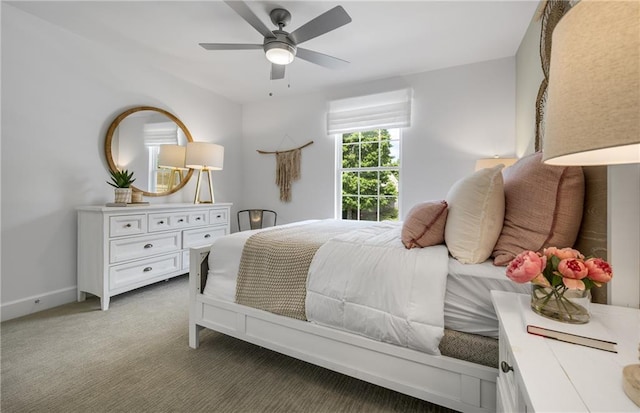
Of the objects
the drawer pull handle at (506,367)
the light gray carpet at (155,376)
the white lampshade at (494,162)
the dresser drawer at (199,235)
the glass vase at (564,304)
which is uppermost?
the white lampshade at (494,162)

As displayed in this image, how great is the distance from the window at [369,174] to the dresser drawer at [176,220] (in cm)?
187

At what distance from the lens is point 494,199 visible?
1280mm

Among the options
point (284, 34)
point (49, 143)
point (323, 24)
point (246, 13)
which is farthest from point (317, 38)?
point (49, 143)

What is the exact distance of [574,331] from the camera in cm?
73

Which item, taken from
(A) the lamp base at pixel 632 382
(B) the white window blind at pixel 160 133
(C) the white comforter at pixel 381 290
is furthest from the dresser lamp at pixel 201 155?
(A) the lamp base at pixel 632 382

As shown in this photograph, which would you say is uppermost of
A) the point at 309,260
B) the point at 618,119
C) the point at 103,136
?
the point at 103,136

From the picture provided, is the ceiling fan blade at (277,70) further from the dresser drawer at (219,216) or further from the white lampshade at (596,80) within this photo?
the white lampshade at (596,80)

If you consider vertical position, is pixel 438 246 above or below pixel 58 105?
below

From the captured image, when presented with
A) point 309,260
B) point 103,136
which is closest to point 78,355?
point 309,260

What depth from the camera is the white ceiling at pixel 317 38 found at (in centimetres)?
227

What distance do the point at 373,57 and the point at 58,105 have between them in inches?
123

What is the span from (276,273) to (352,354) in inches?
23.1

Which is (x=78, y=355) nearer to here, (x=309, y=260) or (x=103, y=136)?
(x=309, y=260)

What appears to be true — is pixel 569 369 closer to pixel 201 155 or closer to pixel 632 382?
pixel 632 382
